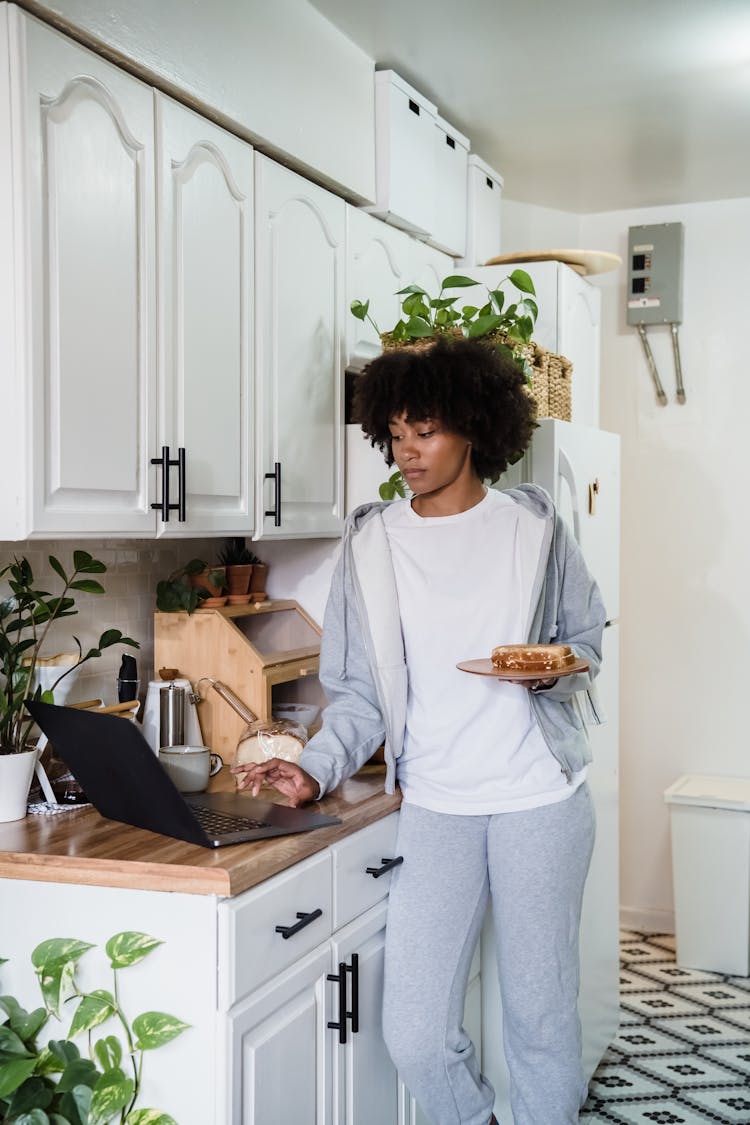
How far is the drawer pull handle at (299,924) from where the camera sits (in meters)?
1.72

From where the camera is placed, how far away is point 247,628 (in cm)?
287

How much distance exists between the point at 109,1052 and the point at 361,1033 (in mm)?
530

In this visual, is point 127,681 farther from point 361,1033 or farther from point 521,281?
point 521,281

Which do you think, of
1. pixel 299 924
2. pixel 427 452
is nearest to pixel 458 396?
pixel 427 452

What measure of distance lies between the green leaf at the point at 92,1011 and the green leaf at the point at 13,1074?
0.22ft

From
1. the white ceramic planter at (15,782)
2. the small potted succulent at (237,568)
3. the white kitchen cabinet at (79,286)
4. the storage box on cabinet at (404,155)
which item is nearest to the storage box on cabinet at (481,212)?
the storage box on cabinet at (404,155)

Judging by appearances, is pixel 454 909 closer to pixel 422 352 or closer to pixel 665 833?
pixel 422 352

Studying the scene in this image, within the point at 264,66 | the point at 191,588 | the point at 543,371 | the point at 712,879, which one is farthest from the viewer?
the point at 712,879

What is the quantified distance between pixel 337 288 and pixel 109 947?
1.57 m

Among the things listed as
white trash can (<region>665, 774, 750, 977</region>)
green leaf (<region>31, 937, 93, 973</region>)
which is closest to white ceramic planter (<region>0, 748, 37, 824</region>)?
green leaf (<region>31, 937, 93, 973</region>)

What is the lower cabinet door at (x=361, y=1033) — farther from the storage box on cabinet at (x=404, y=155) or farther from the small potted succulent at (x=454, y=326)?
the storage box on cabinet at (x=404, y=155)

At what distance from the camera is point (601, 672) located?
313 centimetres

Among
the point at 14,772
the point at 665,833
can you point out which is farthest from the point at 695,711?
the point at 14,772

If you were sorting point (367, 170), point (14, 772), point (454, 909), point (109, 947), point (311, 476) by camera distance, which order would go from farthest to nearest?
1. point (367, 170)
2. point (311, 476)
3. point (454, 909)
4. point (14, 772)
5. point (109, 947)
